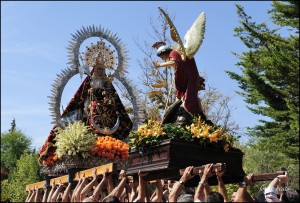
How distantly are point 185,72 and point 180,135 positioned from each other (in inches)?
57.8

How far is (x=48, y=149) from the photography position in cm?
1042

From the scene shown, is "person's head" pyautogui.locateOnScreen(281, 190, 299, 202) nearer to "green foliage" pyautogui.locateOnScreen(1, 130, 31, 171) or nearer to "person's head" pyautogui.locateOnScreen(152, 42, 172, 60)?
"person's head" pyautogui.locateOnScreen(152, 42, 172, 60)

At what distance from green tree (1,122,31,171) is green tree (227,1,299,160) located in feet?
113

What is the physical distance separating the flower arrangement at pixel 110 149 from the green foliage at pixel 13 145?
44814 millimetres

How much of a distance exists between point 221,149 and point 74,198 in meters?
2.90

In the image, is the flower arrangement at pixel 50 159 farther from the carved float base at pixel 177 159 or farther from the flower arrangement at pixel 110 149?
the carved float base at pixel 177 159

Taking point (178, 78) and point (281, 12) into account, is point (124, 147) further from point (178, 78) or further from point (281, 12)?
point (281, 12)

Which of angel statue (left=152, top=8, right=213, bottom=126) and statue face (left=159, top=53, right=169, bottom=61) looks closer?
angel statue (left=152, top=8, right=213, bottom=126)

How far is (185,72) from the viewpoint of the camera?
8555 millimetres

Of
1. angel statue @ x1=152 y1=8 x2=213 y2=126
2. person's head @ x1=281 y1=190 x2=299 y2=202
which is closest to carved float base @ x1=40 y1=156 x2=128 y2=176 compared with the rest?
angel statue @ x1=152 y1=8 x2=213 y2=126

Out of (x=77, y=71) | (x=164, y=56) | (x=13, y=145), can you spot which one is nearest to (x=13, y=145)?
(x=13, y=145)

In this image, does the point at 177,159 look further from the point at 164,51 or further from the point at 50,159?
the point at 50,159

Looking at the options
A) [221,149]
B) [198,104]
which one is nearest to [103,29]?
[198,104]

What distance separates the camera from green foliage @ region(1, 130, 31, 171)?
52575 millimetres
